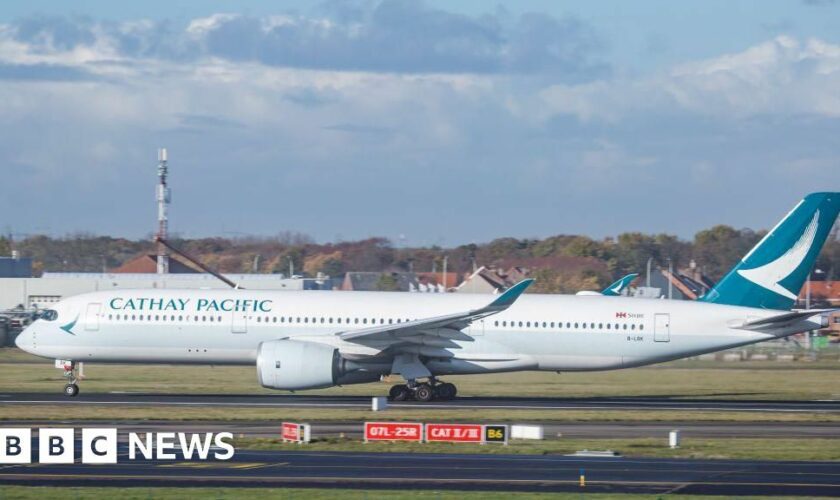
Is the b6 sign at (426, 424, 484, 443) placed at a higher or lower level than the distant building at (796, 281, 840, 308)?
lower

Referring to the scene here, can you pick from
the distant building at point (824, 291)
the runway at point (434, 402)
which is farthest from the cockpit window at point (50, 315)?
the distant building at point (824, 291)

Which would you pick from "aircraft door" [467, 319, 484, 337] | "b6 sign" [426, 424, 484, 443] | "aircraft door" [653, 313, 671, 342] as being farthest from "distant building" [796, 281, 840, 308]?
"b6 sign" [426, 424, 484, 443]

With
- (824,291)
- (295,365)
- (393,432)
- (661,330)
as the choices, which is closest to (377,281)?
(824,291)

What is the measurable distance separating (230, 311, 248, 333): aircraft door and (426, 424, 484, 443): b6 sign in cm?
1176

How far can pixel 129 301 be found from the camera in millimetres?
38656

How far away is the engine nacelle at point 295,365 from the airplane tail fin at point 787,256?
42.7 ft

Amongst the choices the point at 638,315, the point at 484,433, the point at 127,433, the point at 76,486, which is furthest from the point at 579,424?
the point at 76,486

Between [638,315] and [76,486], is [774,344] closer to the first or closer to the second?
[638,315]

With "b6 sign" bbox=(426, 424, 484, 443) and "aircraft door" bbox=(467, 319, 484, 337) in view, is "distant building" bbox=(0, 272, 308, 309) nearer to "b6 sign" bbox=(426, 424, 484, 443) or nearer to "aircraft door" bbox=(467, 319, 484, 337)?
"aircraft door" bbox=(467, 319, 484, 337)

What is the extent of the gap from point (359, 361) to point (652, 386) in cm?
1372

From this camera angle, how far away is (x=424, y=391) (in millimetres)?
37031

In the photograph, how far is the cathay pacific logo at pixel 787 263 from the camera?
1518 inches

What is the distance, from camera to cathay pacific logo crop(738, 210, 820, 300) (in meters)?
38.6

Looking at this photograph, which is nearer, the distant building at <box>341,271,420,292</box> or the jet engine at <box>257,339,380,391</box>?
the jet engine at <box>257,339,380,391</box>
